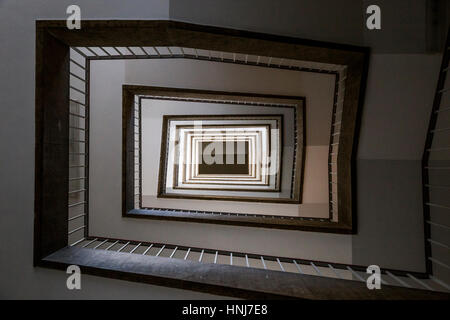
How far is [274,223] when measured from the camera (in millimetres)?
3371

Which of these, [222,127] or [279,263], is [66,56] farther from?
[222,127]

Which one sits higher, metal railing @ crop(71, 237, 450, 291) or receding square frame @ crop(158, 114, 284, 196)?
receding square frame @ crop(158, 114, 284, 196)

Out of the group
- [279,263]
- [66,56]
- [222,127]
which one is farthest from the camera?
[222,127]

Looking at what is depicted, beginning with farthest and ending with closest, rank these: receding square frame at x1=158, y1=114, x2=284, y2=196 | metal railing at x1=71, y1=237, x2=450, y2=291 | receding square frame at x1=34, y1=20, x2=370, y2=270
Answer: receding square frame at x1=158, y1=114, x2=284, y2=196 < metal railing at x1=71, y1=237, x2=450, y2=291 < receding square frame at x1=34, y1=20, x2=370, y2=270

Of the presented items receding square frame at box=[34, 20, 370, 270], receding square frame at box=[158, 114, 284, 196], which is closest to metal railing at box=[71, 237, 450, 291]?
receding square frame at box=[34, 20, 370, 270]

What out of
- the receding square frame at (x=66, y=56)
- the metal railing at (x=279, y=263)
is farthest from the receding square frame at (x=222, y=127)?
the receding square frame at (x=66, y=56)

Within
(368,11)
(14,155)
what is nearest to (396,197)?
(368,11)

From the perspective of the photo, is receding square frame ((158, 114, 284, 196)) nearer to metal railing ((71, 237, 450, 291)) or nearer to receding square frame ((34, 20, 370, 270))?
metal railing ((71, 237, 450, 291))

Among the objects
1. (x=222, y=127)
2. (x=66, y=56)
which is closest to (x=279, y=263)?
(x=66, y=56)

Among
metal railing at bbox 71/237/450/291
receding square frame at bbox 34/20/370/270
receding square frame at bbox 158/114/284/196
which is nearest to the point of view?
receding square frame at bbox 34/20/370/270

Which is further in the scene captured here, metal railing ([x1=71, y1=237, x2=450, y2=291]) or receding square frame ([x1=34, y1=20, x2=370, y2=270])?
metal railing ([x1=71, y1=237, x2=450, y2=291])

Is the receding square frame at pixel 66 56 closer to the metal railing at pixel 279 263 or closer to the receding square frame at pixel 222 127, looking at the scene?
the metal railing at pixel 279 263
